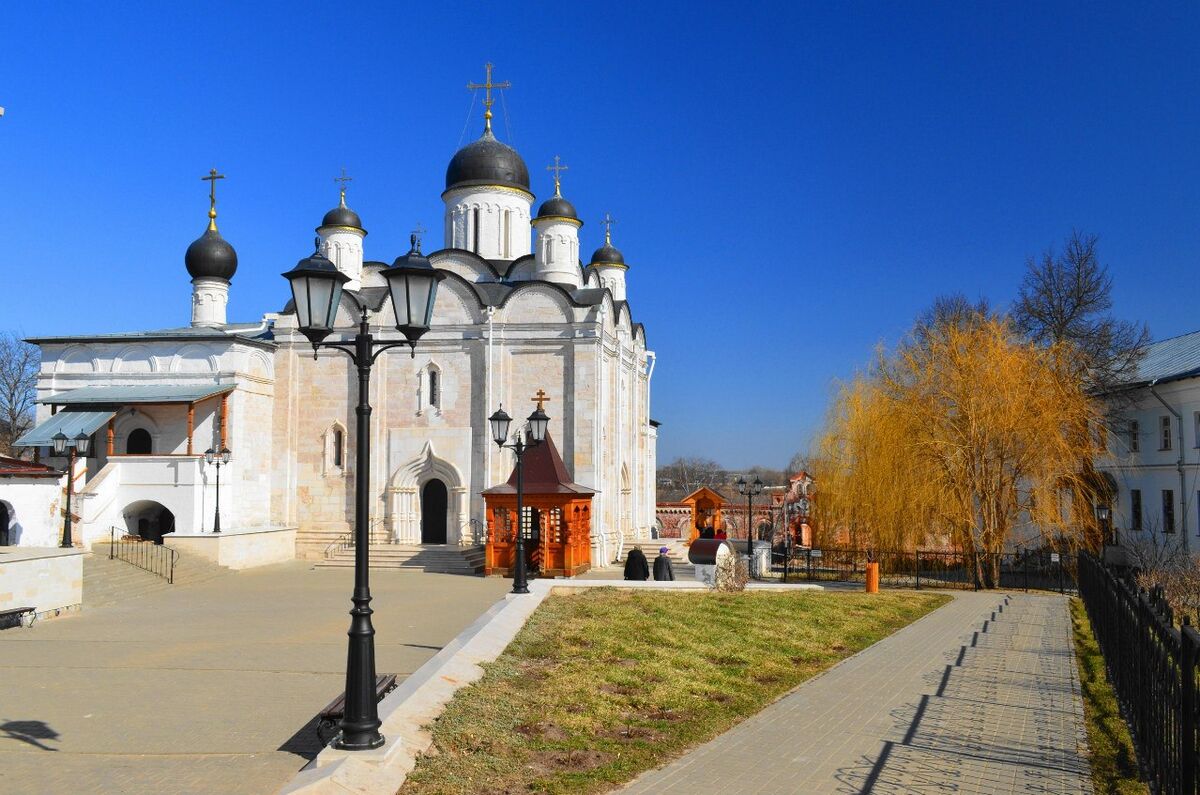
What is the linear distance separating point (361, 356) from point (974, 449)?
17.3 m

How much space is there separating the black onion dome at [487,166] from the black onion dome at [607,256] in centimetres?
441

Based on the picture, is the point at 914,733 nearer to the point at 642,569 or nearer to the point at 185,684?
the point at 185,684

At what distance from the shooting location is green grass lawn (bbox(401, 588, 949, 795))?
7340mm

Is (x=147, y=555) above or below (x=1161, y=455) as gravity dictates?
below

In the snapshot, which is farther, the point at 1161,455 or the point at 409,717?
the point at 1161,455

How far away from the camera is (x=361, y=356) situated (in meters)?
7.31

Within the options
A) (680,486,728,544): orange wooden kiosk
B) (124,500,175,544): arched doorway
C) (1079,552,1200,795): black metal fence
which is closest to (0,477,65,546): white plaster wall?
(124,500,175,544): arched doorway

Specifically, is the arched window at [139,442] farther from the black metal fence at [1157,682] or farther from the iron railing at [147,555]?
the black metal fence at [1157,682]

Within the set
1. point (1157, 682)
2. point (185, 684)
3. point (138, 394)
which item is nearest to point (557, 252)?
point (138, 394)

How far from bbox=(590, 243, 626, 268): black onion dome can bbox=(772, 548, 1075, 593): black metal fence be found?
46.3 feet

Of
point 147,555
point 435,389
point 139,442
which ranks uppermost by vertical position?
A: point 435,389

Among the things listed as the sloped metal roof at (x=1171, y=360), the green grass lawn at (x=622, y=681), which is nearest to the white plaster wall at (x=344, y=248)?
the green grass lawn at (x=622, y=681)

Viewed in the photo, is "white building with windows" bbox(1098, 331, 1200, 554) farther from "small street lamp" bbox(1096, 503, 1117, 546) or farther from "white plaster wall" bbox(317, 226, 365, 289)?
"white plaster wall" bbox(317, 226, 365, 289)

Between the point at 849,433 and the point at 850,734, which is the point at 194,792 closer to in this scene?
the point at 850,734
